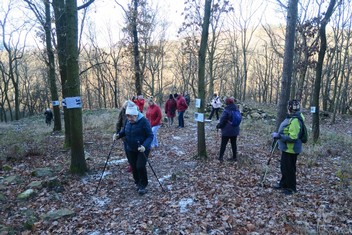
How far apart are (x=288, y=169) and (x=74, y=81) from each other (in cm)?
578

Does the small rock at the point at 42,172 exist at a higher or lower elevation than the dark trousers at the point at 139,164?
lower

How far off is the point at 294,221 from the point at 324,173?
11.8ft

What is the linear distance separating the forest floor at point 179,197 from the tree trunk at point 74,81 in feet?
1.72

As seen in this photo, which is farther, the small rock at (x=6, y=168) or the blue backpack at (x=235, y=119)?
the small rock at (x=6, y=168)

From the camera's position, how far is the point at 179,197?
228 inches

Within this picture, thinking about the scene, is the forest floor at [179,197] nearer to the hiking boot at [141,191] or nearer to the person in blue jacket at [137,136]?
the hiking boot at [141,191]

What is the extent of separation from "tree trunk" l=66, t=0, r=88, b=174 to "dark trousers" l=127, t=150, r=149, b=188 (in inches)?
77.0

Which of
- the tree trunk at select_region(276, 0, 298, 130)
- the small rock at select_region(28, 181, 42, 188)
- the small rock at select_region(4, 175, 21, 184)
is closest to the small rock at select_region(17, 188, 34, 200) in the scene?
the small rock at select_region(28, 181, 42, 188)

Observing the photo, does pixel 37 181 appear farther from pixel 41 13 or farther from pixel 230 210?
pixel 41 13

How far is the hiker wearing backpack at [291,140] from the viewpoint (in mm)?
5426

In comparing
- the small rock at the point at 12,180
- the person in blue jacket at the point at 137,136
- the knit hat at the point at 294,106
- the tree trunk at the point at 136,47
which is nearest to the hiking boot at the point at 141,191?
the person in blue jacket at the point at 137,136

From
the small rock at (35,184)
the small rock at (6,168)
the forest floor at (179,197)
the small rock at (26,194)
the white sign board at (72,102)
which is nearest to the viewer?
the forest floor at (179,197)

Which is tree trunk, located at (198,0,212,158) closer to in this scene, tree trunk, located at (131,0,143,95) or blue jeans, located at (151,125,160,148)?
blue jeans, located at (151,125,160,148)

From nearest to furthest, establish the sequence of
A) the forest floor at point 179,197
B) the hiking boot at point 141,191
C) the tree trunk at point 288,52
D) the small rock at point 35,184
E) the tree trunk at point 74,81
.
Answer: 1. the forest floor at point 179,197
2. the hiking boot at point 141,191
3. the small rock at point 35,184
4. the tree trunk at point 74,81
5. the tree trunk at point 288,52
